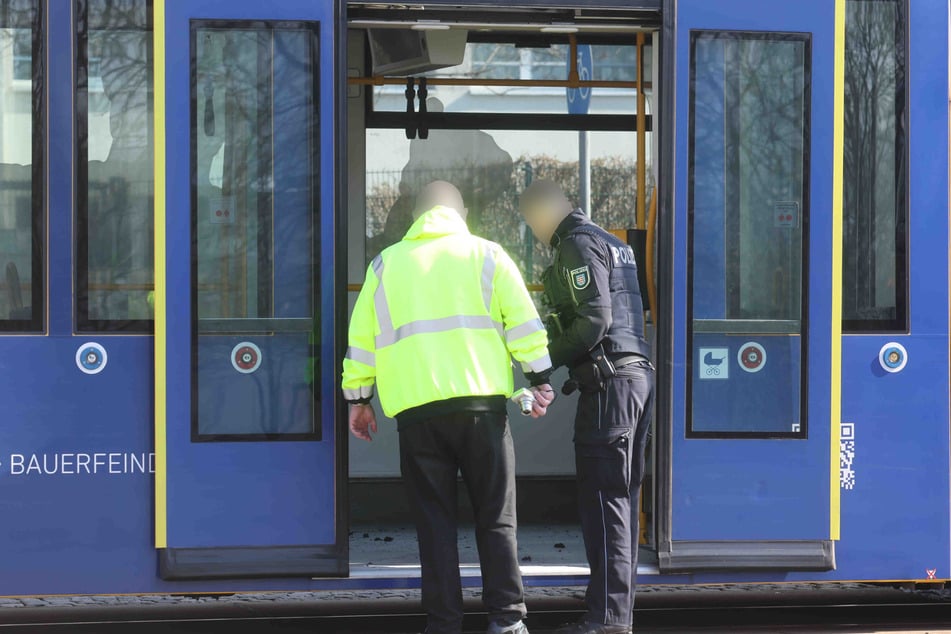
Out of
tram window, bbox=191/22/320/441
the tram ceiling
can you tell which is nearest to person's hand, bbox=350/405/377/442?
tram window, bbox=191/22/320/441

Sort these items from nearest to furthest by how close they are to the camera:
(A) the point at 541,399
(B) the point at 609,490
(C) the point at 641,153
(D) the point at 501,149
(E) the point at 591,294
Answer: (A) the point at 541,399 < (E) the point at 591,294 < (B) the point at 609,490 < (C) the point at 641,153 < (D) the point at 501,149

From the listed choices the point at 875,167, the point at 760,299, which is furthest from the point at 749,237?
the point at 875,167

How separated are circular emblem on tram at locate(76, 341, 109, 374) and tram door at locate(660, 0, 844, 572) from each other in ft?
7.76

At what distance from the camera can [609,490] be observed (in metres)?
5.27

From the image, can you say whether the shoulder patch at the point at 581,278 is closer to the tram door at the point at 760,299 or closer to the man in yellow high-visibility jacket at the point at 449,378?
the man in yellow high-visibility jacket at the point at 449,378

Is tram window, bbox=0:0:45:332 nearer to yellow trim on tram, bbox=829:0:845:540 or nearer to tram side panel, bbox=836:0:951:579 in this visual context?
yellow trim on tram, bbox=829:0:845:540

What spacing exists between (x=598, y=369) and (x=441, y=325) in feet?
2.26

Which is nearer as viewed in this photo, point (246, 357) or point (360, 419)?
point (360, 419)

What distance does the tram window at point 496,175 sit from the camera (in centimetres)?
726

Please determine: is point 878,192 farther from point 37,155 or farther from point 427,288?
point 37,155

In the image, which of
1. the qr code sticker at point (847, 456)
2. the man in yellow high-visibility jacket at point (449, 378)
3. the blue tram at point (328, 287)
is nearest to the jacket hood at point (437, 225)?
the man in yellow high-visibility jacket at point (449, 378)

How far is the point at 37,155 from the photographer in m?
5.25

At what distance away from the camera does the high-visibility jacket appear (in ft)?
16.3

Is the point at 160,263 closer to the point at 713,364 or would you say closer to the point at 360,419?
the point at 360,419
